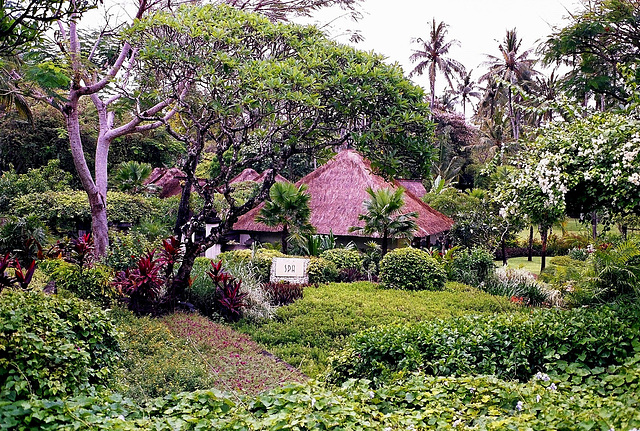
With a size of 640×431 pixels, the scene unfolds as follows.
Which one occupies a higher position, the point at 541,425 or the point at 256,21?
the point at 256,21

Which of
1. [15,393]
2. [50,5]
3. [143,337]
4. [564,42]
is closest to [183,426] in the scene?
[15,393]

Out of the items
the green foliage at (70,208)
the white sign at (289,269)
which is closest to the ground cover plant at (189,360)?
the white sign at (289,269)

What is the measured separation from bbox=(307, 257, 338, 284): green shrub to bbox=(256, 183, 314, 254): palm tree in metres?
2.50

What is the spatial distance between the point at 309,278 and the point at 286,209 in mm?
3438

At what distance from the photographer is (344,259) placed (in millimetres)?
14477

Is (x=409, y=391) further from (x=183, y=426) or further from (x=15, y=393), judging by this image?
(x=15, y=393)

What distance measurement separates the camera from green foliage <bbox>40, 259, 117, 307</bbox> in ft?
28.2

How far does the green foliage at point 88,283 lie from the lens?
8.59 metres

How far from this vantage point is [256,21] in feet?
27.0

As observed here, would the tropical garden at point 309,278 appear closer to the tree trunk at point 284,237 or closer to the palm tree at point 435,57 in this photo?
the tree trunk at point 284,237

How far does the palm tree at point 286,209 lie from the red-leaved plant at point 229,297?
19.4 ft

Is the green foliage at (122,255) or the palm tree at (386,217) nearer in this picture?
the green foliage at (122,255)

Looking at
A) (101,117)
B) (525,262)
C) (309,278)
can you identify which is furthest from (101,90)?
(525,262)

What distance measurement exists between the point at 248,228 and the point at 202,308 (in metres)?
9.42
